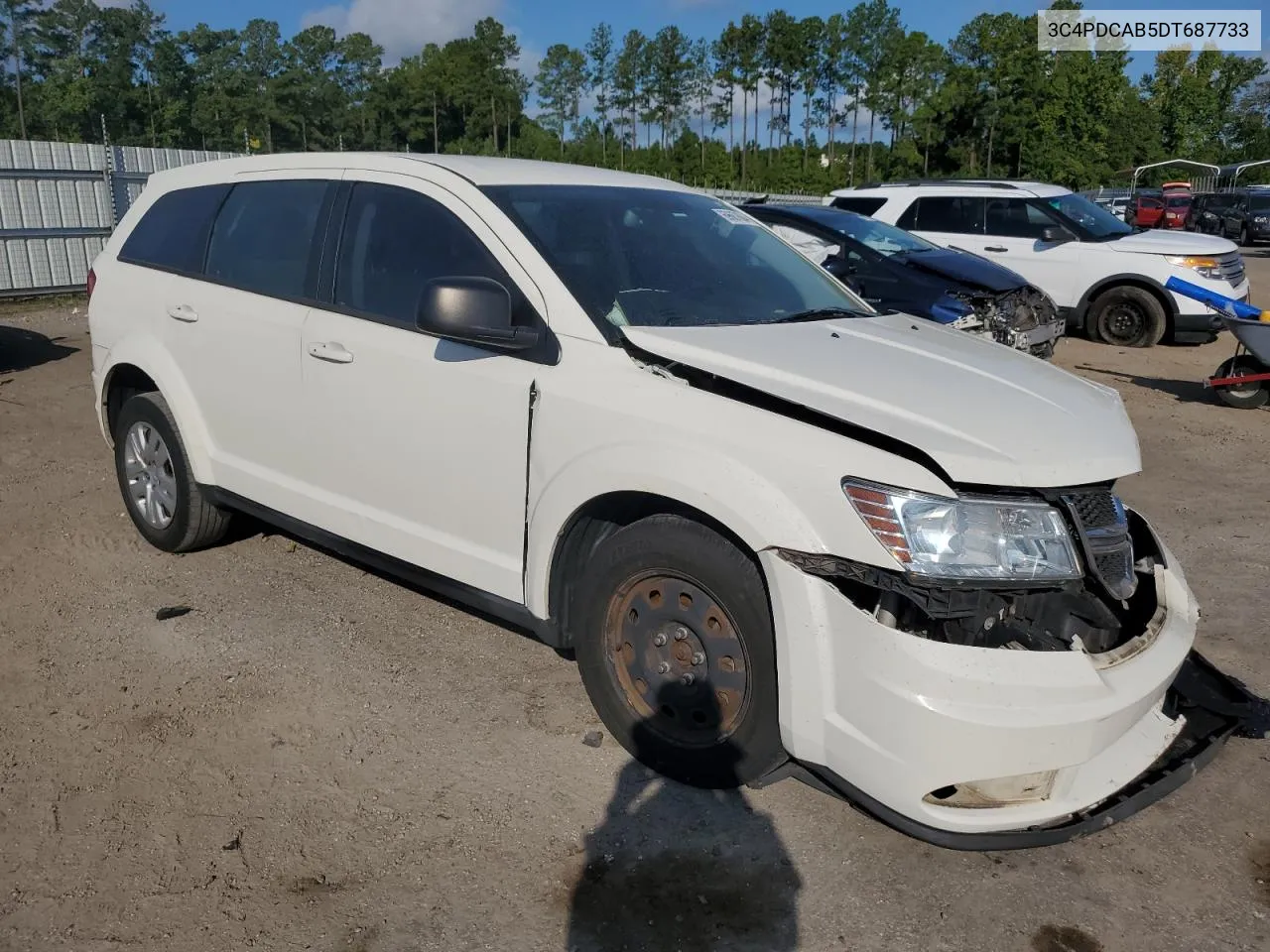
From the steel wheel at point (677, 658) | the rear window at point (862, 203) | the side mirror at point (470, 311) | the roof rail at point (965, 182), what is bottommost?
the steel wheel at point (677, 658)

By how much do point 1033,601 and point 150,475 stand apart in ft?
13.7

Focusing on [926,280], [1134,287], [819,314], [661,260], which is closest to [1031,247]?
[1134,287]

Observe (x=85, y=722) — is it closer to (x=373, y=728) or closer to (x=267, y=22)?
(x=373, y=728)

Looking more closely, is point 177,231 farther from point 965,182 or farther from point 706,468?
point 965,182

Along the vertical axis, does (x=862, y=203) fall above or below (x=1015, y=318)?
above

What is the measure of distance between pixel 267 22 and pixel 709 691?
9059 cm

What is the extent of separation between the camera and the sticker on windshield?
4.38 metres

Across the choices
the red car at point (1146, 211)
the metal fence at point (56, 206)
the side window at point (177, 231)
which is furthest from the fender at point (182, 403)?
the red car at point (1146, 211)

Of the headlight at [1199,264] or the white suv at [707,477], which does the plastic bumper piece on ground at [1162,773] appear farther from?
the headlight at [1199,264]

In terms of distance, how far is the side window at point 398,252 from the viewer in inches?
145

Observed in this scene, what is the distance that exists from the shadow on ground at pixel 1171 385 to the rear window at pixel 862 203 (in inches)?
137

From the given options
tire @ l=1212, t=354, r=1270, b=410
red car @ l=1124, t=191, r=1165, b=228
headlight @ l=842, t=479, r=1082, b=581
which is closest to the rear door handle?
headlight @ l=842, t=479, r=1082, b=581

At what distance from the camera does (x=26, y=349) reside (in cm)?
1097

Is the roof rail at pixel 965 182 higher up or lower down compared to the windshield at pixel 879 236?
higher up
